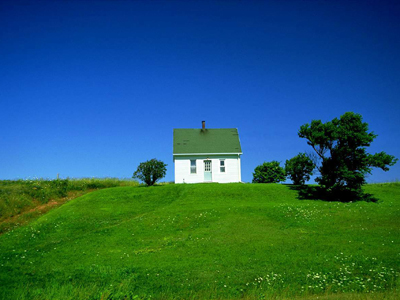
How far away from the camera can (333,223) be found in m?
21.9

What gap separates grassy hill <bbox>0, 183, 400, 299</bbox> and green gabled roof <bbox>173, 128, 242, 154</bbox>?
15132 millimetres

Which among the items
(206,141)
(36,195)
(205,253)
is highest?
(206,141)

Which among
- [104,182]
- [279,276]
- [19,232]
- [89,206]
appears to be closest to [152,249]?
[279,276]

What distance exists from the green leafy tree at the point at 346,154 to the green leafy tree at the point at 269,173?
983 centimetres

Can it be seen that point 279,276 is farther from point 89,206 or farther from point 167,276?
point 89,206

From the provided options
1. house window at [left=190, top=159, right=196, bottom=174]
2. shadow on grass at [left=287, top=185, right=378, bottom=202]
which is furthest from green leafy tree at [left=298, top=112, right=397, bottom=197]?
house window at [left=190, top=159, right=196, bottom=174]

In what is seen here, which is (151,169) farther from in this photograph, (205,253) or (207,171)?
(205,253)

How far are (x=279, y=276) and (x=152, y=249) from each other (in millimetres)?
7666

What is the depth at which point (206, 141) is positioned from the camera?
47.7 metres

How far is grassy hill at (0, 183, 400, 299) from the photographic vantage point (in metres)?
12.2

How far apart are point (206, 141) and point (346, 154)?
1993cm

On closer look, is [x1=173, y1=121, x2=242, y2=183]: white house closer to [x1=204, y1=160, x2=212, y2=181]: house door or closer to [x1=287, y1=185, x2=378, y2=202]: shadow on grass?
[x1=204, y1=160, x2=212, y2=181]: house door

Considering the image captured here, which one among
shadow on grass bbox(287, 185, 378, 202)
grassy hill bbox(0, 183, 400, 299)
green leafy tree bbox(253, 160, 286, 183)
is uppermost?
green leafy tree bbox(253, 160, 286, 183)

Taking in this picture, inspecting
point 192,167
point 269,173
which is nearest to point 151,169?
point 192,167
